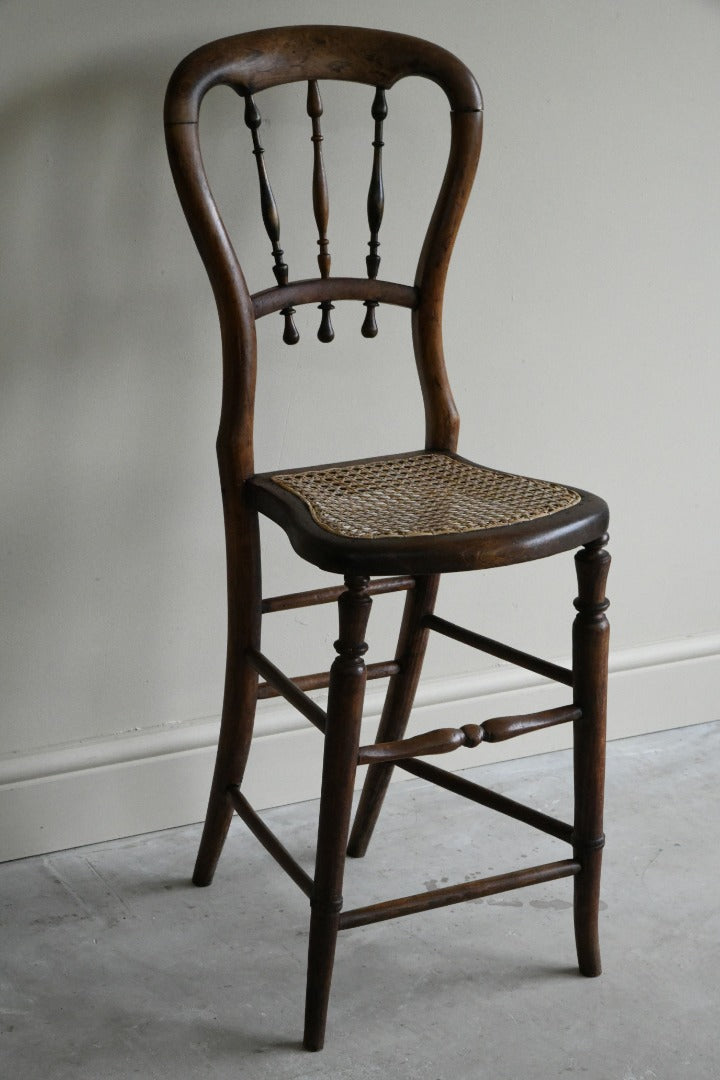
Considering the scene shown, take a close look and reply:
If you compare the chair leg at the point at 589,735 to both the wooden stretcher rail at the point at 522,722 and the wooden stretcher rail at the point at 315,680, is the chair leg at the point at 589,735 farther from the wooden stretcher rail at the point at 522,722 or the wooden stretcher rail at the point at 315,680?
the wooden stretcher rail at the point at 315,680

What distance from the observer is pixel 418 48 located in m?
1.38

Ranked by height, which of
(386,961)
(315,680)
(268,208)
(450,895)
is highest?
(268,208)

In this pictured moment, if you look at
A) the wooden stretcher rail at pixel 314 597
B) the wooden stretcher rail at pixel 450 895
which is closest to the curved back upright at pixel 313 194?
the wooden stretcher rail at pixel 314 597

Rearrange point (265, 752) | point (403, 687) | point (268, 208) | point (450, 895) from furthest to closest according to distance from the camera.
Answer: point (265, 752)
point (403, 687)
point (268, 208)
point (450, 895)

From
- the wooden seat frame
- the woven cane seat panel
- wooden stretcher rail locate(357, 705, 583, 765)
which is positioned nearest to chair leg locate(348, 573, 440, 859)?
the wooden seat frame

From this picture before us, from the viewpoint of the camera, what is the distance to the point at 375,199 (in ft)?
4.57

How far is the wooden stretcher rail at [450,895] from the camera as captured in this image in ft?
3.98

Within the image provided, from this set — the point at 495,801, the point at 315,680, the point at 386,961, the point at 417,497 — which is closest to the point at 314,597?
the point at 315,680

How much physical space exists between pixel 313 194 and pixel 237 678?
573 millimetres

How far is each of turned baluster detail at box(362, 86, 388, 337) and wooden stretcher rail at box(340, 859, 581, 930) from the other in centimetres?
64

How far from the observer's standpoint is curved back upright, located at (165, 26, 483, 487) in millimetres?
1280

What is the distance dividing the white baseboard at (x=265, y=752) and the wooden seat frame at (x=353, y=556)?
6.8 inches

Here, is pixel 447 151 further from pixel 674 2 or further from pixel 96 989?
pixel 96 989

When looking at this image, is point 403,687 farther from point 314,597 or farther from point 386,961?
point 386,961
